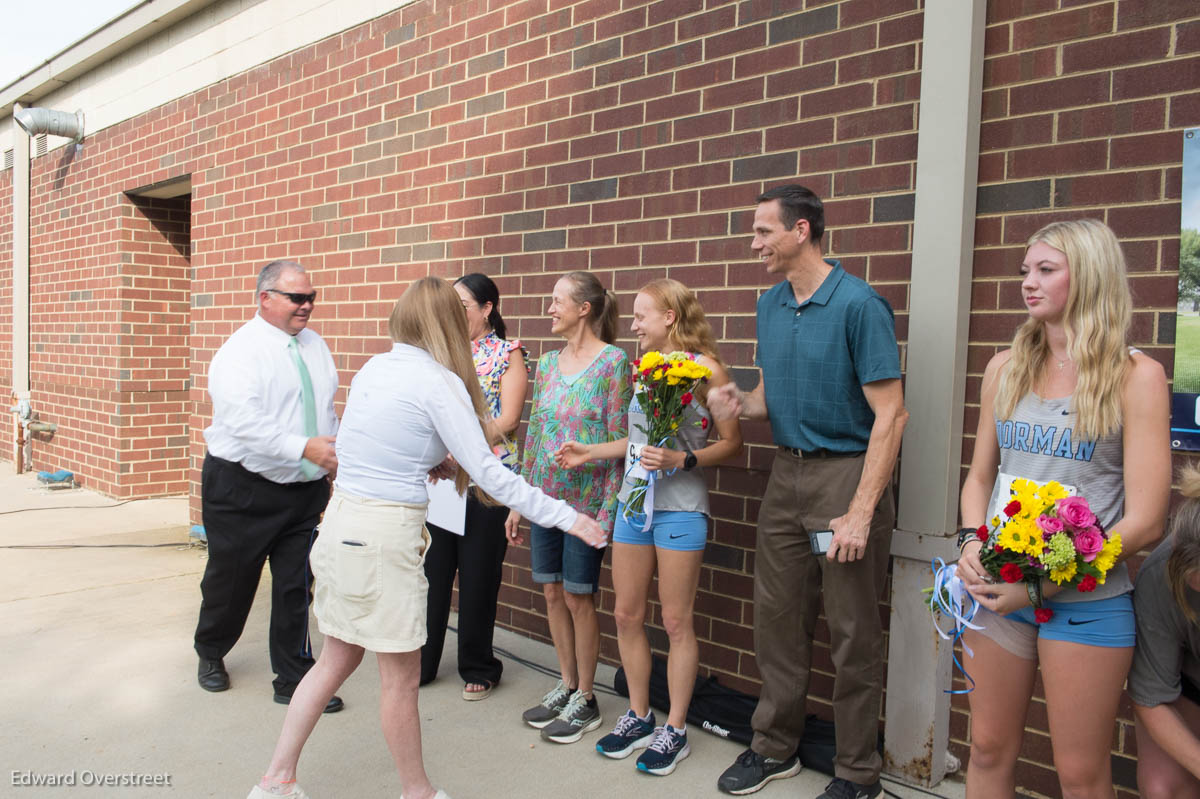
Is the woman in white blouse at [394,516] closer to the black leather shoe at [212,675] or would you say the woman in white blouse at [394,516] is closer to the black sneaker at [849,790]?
the black sneaker at [849,790]

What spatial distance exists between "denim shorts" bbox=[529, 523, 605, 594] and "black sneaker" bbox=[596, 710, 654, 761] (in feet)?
1.82

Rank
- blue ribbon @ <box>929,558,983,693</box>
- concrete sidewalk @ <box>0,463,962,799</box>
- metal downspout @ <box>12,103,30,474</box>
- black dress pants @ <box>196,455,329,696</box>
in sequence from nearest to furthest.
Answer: blue ribbon @ <box>929,558,983,693</box>
concrete sidewalk @ <box>0,463,962,799</box>
black dress pants @ <box>196,455,329,696</box>
metal downspout @ <box>12,103,30,474</box>

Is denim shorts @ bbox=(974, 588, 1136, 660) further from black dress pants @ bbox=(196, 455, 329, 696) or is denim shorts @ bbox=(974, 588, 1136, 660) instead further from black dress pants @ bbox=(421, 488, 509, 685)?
black dress pants @ bbox=(196, 455, 329, 696)

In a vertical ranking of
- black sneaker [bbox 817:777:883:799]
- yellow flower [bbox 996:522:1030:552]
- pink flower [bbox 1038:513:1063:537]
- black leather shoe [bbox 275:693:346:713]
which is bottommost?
black leather shoe [bbox 275:693:346:713]

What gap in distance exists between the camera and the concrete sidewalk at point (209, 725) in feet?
12.0

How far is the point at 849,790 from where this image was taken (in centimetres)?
340

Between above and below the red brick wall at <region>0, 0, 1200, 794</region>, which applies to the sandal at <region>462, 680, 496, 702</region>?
below

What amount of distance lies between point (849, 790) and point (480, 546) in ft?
6.66

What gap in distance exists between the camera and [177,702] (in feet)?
14.7

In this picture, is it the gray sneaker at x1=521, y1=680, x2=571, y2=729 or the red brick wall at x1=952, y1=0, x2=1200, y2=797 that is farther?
the gray sneaker at x1=521, y1=680, x2=571, y2=729

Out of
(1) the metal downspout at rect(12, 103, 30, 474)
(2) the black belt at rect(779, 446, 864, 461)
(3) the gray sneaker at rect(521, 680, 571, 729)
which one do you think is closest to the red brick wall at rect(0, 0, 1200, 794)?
(2) the black belt at rect(779, 446, 864, 461)

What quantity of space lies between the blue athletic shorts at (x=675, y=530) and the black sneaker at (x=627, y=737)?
2.56 feet

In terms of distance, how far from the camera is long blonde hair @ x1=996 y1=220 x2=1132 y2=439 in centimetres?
243

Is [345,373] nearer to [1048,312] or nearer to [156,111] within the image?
[156,111]
